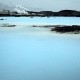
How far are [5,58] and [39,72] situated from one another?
2.81ft

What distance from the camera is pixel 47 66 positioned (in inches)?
111

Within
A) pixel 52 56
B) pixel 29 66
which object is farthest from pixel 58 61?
pixel 29 66

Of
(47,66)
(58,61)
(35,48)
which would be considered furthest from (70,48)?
(47,66)

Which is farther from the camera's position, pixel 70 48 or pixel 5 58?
pixel 70 48

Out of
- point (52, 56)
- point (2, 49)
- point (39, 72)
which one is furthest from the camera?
point (2, 49)

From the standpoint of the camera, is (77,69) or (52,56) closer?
(77,69)

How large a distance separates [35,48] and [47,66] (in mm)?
1133

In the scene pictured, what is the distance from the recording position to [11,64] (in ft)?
9.46

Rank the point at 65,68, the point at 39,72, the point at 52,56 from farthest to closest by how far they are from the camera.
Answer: the point at 52,56, the point at 65,68, the point at 39,72

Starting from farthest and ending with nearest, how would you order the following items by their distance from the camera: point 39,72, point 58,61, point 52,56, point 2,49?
point 2,49 < point 52,56 < point 58,61 < point 39,72

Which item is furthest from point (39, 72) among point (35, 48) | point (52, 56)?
point (35, 48)

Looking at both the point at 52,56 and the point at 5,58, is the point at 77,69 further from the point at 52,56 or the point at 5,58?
the point at 5,58

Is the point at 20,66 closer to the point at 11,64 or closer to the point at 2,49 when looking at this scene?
the point at 11,64

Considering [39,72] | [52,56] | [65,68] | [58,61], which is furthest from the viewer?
[52,56]
